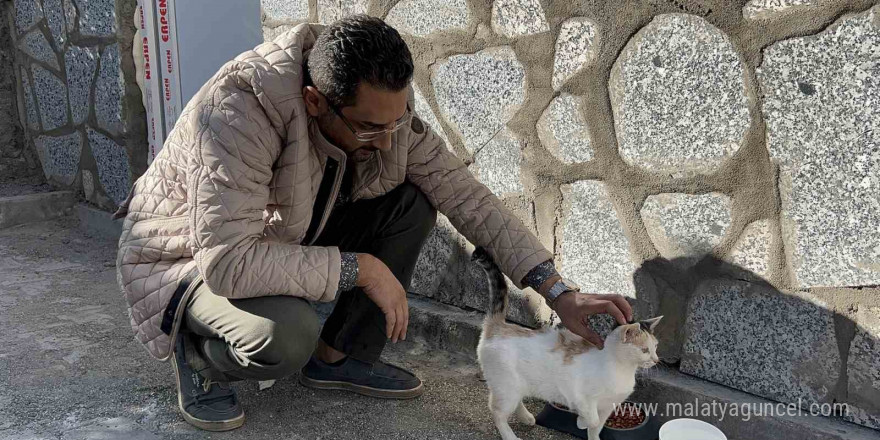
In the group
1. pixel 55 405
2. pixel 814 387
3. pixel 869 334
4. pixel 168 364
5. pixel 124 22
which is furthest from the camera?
pixel 124 22

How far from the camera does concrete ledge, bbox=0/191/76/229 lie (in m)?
5.27

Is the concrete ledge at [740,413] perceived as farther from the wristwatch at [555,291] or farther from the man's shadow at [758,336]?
the wristwatch at [555,291]

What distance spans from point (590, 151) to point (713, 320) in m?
0.69

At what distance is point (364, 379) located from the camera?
283cm

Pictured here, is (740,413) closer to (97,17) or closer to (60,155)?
(97,17)

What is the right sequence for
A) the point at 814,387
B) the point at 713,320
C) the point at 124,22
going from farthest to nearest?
the point at 124,22
the point at 713,320
the point at 814,387

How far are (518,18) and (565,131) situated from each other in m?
0.45

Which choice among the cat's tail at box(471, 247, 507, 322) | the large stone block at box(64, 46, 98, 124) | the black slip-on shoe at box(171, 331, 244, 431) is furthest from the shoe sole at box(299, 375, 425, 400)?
the large stone block at box(64, 46, 98, 124)

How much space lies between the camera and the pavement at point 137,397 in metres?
2.57

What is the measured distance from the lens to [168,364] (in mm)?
3062

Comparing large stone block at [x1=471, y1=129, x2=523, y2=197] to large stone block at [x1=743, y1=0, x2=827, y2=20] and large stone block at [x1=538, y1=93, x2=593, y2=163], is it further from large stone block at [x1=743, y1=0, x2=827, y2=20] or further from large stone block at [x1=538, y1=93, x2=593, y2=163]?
large stone block at [x1=743, y1=0, x2=827, y2=20]

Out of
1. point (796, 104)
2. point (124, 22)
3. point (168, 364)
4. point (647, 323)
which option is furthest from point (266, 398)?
point (124, 22)

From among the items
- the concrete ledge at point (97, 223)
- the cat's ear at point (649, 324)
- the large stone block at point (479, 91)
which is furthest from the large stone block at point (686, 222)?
Answer: the concrete ledge at point (97, 223)

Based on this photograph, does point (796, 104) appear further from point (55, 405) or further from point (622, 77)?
point (55, 405)
